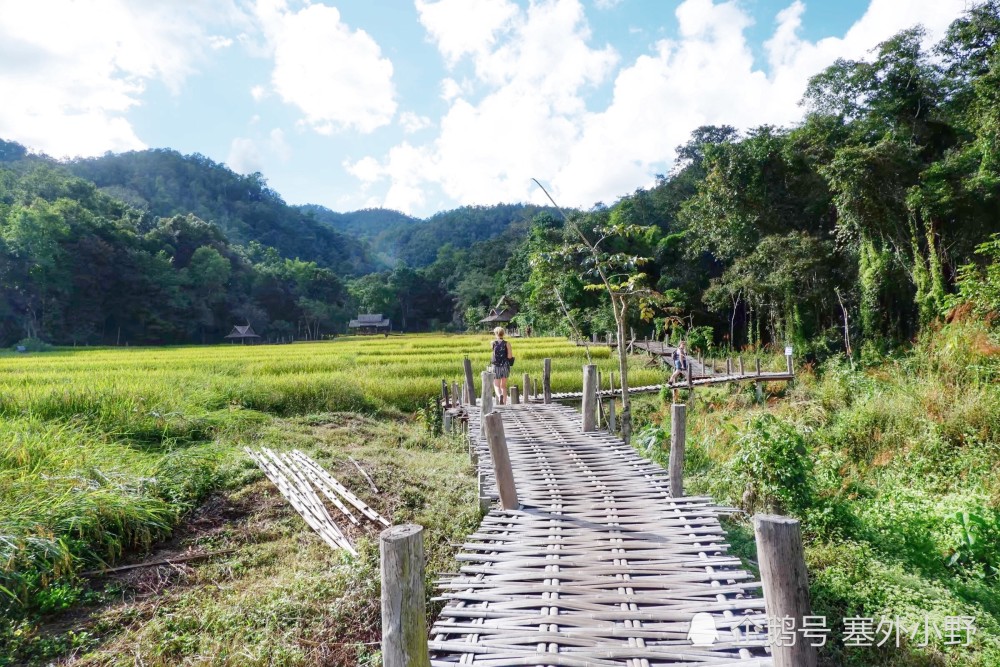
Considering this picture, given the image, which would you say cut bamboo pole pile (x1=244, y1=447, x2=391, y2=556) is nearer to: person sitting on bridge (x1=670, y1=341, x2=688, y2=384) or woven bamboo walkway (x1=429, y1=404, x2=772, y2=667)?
woven bamboo walkway (x1=429, y1=404, x2=772, y2=667)

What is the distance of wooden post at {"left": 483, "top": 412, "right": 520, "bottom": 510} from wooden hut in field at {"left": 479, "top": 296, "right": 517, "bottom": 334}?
110 ft

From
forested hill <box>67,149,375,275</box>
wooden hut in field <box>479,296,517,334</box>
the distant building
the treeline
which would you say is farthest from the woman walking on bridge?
forested hill <box>67,149,375,275</box>

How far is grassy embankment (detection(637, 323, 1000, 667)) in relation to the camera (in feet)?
13.9

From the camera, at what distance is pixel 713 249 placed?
72.2ft

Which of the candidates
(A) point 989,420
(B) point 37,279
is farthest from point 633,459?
(B) point 37,279

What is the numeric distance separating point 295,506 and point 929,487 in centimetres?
788

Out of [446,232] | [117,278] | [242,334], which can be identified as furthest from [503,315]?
[446,232]

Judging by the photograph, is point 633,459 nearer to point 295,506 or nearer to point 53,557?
point 295,506

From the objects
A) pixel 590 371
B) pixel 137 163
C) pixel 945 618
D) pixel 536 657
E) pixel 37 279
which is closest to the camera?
pixel 536 657

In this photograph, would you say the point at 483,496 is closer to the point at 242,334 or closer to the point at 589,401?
the point at 589,401

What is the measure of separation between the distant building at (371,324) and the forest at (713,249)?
2.39 meters

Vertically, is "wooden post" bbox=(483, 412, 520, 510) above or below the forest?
below

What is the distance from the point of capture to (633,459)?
538 centimetres

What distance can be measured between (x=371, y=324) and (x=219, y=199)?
38.8 m
